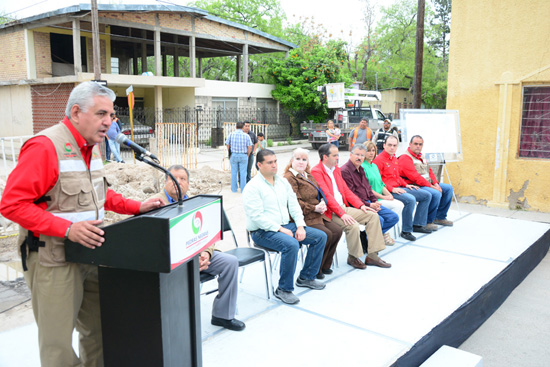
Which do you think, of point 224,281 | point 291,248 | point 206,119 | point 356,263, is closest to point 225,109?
point 206,119

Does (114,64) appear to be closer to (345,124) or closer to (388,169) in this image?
(345,124)

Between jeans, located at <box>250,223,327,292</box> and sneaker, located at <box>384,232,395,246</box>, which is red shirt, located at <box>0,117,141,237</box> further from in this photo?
sneaker, located at <box>384,232,395,246</box>

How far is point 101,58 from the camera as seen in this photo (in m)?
20.6

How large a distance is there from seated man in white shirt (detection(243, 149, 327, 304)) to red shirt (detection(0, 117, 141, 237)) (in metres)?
2.35

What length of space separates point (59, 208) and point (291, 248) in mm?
2394

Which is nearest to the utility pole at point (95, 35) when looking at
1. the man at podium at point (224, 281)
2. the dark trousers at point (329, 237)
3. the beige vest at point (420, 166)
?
the beige vest at point (420, 166)

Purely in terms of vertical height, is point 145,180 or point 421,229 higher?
point 145,180

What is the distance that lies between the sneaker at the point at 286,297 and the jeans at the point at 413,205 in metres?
2.83

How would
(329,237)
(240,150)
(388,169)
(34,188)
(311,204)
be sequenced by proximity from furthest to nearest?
1. (240,150)
2. (388,169)
3. (311,204)
4. (329,237)
5. (34,188)

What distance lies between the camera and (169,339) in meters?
2.38

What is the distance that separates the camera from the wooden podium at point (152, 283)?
7.02 feet

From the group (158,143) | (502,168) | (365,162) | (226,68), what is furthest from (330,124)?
(226,68)

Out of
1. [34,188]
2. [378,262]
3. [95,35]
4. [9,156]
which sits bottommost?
[378,262]

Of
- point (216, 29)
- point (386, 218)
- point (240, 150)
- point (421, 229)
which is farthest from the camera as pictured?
point (216, 29)
